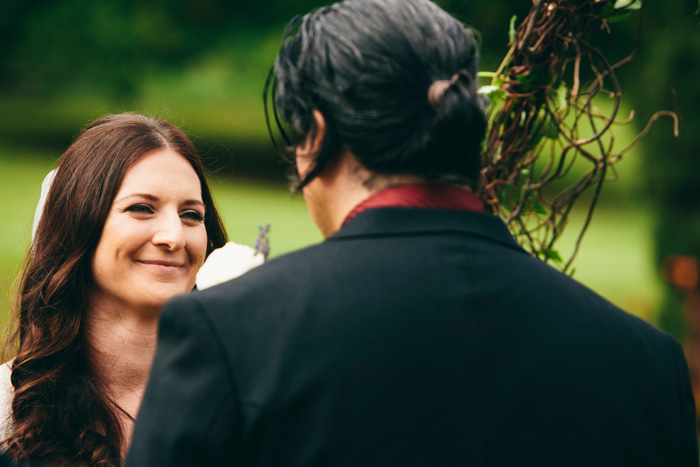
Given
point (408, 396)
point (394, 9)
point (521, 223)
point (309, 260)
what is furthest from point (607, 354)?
point (521, 223)

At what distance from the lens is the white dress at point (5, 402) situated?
224cm

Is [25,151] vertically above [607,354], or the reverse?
[607,354]

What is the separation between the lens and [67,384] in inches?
90.7

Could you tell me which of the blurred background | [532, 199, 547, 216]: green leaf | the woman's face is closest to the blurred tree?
the blurred background

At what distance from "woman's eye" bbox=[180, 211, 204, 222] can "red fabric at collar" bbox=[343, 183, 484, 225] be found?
4.22 ft

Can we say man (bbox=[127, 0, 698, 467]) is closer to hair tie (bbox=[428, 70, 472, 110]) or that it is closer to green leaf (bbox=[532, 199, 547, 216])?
hair tie (bbox=[428, 70, 472, 110])

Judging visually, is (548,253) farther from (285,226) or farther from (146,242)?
(285,226)

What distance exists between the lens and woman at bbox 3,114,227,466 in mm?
2250

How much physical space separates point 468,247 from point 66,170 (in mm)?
1669

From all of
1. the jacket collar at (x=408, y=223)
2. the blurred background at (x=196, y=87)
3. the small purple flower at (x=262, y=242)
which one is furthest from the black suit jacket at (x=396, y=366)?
the blurred background at (x=196, y=87)

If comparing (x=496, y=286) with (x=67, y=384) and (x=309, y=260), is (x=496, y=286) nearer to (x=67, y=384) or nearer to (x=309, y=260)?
(x=309, y=260)

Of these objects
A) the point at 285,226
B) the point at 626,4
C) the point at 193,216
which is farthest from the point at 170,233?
the point at 285,226

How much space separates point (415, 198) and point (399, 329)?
227 mm

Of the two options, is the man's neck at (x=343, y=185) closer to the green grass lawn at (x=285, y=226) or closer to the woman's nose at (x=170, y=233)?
the woman's nose at (x=170, y=233)
